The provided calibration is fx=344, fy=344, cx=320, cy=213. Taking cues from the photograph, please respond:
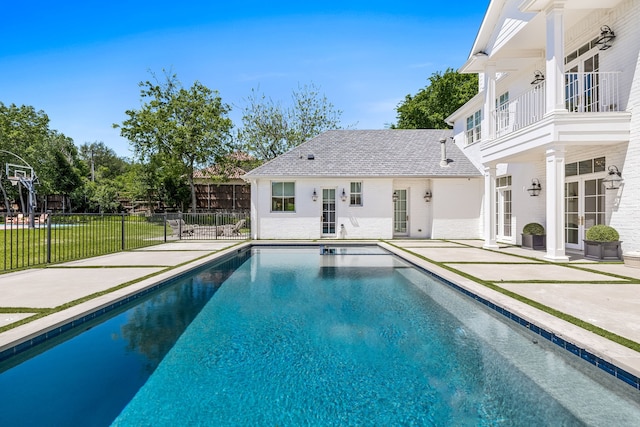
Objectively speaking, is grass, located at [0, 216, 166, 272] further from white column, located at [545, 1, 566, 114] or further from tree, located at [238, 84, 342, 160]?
tree, located at [238, 84, 342, 160]

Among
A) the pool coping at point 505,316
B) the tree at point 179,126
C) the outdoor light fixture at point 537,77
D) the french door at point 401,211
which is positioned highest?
the tree at point 179,126

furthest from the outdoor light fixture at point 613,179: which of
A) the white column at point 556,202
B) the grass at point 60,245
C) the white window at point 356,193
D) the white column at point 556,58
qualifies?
the grass at point 60,245

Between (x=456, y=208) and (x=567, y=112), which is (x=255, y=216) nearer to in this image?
(x=456, y=208)

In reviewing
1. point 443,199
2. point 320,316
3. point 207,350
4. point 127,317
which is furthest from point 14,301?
point 443,199

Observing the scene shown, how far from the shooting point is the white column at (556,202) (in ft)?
28.0

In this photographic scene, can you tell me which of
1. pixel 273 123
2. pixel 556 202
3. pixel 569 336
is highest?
pixel 273 123

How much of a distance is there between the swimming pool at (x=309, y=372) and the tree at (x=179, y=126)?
74.7 feet

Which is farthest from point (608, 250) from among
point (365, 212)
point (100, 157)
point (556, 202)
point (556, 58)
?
point (100, 157)

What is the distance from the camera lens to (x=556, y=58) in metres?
8.37

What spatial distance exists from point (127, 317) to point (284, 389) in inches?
120

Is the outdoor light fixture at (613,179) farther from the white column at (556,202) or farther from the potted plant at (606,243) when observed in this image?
the white column at (556,202)

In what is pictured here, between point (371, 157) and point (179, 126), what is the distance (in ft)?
52.0

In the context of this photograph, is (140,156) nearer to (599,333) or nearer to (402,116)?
(402,116)

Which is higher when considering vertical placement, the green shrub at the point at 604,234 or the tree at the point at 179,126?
the tree at the point at 179,126
